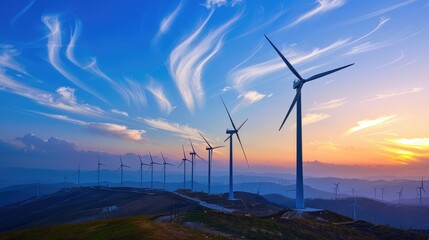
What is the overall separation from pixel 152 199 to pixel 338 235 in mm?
108139

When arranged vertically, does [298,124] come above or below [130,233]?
above

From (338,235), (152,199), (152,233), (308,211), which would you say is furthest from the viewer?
(152,199)

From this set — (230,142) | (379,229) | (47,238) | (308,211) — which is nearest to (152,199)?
(230,142)

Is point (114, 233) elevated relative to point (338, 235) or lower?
elevated

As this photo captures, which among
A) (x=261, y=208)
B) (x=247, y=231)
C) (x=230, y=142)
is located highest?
(x=230, y=142)

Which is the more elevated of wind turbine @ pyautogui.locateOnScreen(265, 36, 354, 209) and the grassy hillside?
wind turbine @ pyautogui.locateOnScreen(265, 36, 354, 209)

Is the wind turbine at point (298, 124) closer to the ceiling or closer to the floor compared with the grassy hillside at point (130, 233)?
closer to the ceiling

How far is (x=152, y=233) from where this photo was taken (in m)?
54.3

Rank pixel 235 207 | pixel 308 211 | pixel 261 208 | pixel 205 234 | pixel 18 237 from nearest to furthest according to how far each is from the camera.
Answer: pixel 205 234, pixel 18 237, pixel 308 211, pixel 235 207, pixel 261 208

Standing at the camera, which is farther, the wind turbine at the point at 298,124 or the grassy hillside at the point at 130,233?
the wind turbine at the point at 298,124

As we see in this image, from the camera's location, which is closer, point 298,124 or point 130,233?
point 130,233

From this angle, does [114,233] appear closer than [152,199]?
Yes

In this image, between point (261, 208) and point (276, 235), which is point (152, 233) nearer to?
point (276, 235)

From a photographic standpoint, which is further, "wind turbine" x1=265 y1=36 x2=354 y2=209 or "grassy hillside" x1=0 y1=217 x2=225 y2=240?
"wind turbine" x1=265 y1=36 x2=354 y2=209
